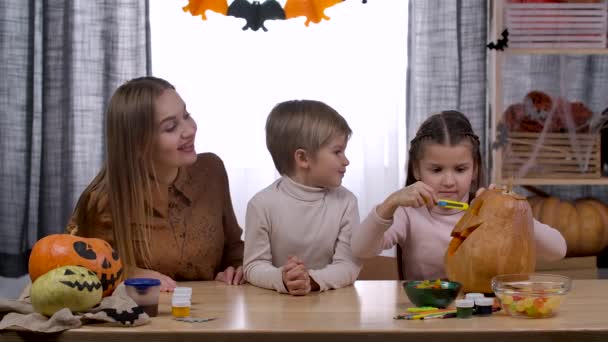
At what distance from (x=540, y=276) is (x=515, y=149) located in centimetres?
150

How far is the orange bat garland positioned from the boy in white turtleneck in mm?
213

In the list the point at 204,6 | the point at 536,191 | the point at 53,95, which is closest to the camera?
the point at 204,6

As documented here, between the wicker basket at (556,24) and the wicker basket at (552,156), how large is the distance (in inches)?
12.6

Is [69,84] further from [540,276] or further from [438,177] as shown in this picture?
[540,276]

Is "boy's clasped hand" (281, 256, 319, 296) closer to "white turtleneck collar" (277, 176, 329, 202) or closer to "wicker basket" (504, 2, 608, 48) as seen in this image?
"white turtleneck collar" (277, 176, 329, 202)

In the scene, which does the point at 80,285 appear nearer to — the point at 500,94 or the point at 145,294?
the point at 145,294

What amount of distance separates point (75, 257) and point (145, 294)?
6.3 inches

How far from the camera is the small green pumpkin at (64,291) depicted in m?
1.44

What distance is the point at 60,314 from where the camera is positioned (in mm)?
1415

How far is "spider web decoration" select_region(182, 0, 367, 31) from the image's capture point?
6.58 feet

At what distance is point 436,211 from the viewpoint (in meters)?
2.11

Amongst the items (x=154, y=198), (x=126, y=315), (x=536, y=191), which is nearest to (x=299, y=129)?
(x=154, y=198)

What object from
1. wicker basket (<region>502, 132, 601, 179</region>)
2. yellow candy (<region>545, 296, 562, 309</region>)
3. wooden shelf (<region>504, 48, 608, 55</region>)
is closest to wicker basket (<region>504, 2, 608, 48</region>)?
wooden shelf (<region>504, 48, 608, 55</region>)

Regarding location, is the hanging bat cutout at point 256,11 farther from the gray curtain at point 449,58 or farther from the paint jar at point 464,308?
the gray curtain at point 449,58
